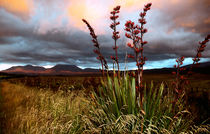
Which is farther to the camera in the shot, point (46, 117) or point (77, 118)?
point (46, 117)

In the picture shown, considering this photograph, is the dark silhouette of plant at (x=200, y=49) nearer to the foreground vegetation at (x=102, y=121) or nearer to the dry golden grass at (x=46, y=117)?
the foreground vegetation at (x=102, y=121)

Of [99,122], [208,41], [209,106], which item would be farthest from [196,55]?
[209,106]

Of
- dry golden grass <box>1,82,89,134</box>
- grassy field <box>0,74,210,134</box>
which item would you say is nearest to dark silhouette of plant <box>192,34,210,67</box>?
grassy field <box>0,74,210,134</box>

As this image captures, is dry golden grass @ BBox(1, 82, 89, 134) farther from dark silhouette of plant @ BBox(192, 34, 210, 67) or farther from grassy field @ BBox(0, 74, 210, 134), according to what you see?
dark silhouette of plant @ BBox(192, 34, 210, 67)

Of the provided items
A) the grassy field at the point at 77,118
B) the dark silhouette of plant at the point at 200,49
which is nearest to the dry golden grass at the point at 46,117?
the grassy field at the point at 77,118

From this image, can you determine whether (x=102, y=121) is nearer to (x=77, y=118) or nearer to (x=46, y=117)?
(x=77, y=118)

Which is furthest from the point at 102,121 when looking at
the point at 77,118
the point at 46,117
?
→ the point at 46,117

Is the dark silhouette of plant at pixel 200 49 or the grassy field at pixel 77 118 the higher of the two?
the dark silhouette of plant at pixel 200 49

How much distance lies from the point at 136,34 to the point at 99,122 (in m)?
1.85

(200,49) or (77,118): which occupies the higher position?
(200,49)

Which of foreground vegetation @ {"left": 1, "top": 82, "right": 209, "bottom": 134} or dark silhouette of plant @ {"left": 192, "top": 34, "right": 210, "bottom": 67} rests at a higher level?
dark silhouette of plant @ {"left": 192, "top": 34, "right": 210, "bottom": 67}

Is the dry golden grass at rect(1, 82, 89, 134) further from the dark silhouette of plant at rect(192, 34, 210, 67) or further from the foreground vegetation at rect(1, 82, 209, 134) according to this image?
the dark silhouette of plant at rect(192, 34, 210, 67)

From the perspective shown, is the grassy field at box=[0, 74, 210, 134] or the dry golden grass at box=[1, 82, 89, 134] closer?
the grassy field at box=[0, 74, 210, 134]

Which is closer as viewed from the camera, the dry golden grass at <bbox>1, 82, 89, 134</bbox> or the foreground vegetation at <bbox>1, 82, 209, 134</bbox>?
the foreground vegetation at <bbox>1, 82, 209, 134</bbox>
